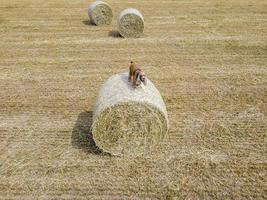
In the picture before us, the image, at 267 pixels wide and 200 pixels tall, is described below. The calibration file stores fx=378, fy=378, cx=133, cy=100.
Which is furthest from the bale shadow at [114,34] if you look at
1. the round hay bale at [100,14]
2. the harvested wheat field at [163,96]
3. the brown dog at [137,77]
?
the brown dog at [137,77]

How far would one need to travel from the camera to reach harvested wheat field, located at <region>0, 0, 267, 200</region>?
7191mm

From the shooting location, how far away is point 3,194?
271 inches

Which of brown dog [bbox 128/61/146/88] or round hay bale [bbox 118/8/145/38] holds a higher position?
brown dog [bbox 128/61/146/88]

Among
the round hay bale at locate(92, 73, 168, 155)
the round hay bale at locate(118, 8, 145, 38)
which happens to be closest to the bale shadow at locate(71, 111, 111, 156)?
the round hay bale at locate(92, 73, 168, 155)

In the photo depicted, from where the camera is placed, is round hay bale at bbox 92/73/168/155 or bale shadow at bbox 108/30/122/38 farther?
bale shadow at bbox 108/30/122/38

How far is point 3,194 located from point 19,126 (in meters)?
2.62

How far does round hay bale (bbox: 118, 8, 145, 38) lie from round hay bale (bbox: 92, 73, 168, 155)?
908 centimetres

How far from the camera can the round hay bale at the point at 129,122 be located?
7.79 meters

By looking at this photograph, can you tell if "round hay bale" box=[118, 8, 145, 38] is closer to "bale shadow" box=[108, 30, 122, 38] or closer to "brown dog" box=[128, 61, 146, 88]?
"bale shadow" box=[108, 30, 122, 38]

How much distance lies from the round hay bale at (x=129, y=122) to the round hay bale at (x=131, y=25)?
→ 29.8 feet

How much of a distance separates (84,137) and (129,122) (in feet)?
4.37

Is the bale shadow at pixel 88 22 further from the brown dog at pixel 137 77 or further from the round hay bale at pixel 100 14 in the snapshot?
the brown dog at pixel 137 77

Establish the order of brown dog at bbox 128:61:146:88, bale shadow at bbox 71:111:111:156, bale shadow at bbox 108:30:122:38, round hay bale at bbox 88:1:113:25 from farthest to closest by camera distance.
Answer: round hay bale at bbox 88:1:113:25
bale shadow at bbox 108:30:122:38
bale shadow at bbox 71:111:111:156
brown dog at bbox 128:61:146:88

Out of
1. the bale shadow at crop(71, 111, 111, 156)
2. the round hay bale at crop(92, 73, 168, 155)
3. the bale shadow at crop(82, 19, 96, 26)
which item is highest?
Result: the round hay bale at crop(92, 73, 168, 155)
